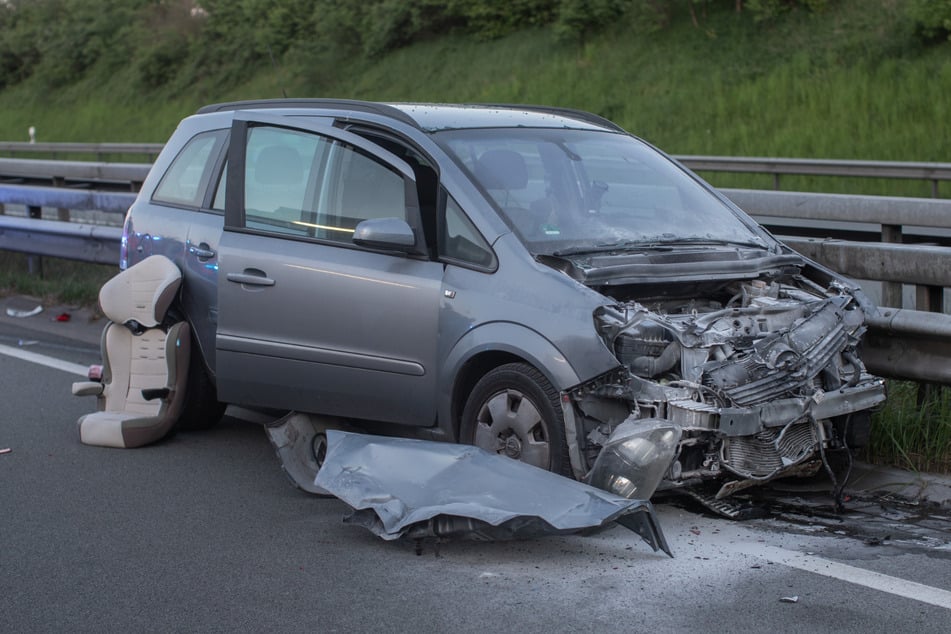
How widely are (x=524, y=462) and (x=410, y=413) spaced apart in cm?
73

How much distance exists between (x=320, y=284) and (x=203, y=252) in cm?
103

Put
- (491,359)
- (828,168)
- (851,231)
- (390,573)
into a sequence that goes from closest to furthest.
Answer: (390,573), (491,359), (851,231), (828,168)

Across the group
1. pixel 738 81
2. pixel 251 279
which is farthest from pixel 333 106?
pixel 738 81

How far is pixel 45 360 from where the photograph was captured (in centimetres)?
963

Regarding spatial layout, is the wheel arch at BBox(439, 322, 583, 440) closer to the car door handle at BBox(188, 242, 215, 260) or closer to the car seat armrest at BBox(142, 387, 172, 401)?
the car door handle at BBox(188, 242, 215, 260)

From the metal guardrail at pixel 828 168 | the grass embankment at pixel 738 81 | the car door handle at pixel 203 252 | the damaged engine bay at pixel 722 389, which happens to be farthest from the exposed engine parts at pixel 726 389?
the grass embankment at pixel 738 81

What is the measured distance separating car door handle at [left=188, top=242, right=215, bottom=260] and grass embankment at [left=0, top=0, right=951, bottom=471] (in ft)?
48.2

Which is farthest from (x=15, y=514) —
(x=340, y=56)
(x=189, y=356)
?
(x=340, y=56)

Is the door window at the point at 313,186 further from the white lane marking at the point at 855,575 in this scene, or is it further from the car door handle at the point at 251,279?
the white lane marking at the point at 855,575

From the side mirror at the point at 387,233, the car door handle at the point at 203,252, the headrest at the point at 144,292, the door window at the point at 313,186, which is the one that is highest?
the door window at the point at 313,186

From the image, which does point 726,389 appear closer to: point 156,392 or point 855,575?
point 855,575

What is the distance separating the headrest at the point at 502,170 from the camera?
6094 millimetres

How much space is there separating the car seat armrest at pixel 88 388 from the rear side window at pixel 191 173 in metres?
1.12

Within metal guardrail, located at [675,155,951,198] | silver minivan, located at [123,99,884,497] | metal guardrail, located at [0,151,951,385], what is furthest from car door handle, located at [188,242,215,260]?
metal guardrail, located at [675,155,951,198]
